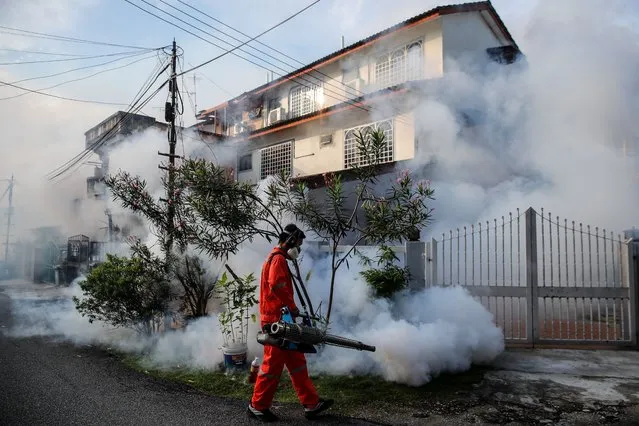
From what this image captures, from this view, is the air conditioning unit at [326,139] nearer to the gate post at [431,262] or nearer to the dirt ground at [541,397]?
the gate post at [431,262]

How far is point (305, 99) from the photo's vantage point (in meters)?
17.1

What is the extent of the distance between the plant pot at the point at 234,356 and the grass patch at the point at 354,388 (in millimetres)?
111

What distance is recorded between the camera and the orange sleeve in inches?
161

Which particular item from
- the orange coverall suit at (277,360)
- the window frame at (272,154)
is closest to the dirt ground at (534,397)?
the orange coverall suit at (277,360)

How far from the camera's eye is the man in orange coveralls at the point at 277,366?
3.94m

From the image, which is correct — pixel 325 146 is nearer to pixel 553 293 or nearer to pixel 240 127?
pixel 240 127

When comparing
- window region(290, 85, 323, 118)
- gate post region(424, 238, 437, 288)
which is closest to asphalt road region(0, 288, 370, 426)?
gate post region(424, 238, 437, 288)

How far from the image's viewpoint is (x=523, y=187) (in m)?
10.9

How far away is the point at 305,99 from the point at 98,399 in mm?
14358

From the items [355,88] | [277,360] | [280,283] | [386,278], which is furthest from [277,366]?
[355,88]

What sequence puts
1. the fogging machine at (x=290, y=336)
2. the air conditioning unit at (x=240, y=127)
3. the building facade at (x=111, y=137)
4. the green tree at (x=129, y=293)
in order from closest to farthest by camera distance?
the fogging machine at (x=290, y=336)
the green tree at (x=129, y=293)
the building facade at (x=111, y=137)
the air conditioning unit at (x=240, y=127)

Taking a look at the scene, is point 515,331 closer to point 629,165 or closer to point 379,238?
point 379,238

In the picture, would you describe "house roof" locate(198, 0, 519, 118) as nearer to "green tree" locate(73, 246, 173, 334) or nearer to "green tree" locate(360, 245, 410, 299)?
"green tree" locate(360, 245, 410, 299)

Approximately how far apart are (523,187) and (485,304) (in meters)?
5.67
